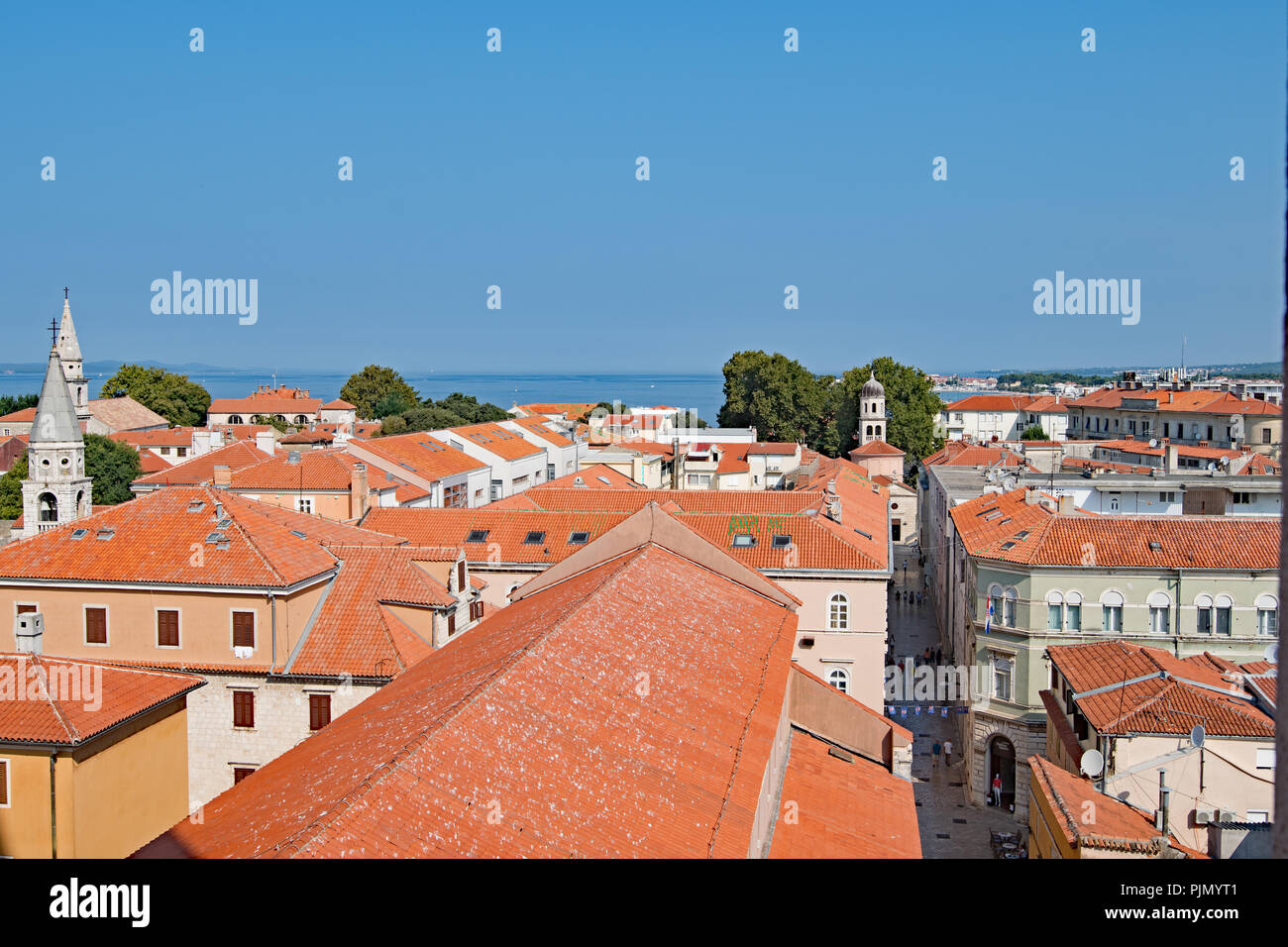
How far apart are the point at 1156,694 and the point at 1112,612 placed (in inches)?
273

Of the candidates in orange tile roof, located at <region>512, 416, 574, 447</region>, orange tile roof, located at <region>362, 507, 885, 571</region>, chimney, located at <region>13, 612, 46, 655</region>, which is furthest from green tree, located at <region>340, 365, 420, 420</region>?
chimney, located at <region>13, 612, 46, 655</region>

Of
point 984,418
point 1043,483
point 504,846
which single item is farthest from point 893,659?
point 984,418

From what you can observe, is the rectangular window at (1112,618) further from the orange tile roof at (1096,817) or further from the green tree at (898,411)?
the green tree at (898,411)

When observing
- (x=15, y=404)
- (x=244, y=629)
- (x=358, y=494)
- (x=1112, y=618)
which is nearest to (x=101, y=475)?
(x=358, y=494)

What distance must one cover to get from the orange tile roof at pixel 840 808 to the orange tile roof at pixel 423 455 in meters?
29.6

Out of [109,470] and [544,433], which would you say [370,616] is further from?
[109,470]

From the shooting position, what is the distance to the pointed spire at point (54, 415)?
38.5m

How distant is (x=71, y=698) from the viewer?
1741 centimetres

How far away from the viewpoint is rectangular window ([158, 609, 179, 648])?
2217cm

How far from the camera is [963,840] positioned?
24.2 m

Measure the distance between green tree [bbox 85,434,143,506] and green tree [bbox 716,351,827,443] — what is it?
48019 millimetres

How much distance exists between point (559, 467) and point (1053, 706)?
139 feet

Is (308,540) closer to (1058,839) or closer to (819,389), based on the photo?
(1058,839)

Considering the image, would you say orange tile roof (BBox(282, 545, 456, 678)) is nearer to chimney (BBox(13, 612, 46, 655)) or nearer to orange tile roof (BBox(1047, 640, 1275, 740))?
chimney (BBox(13, 612, 46, 655))
